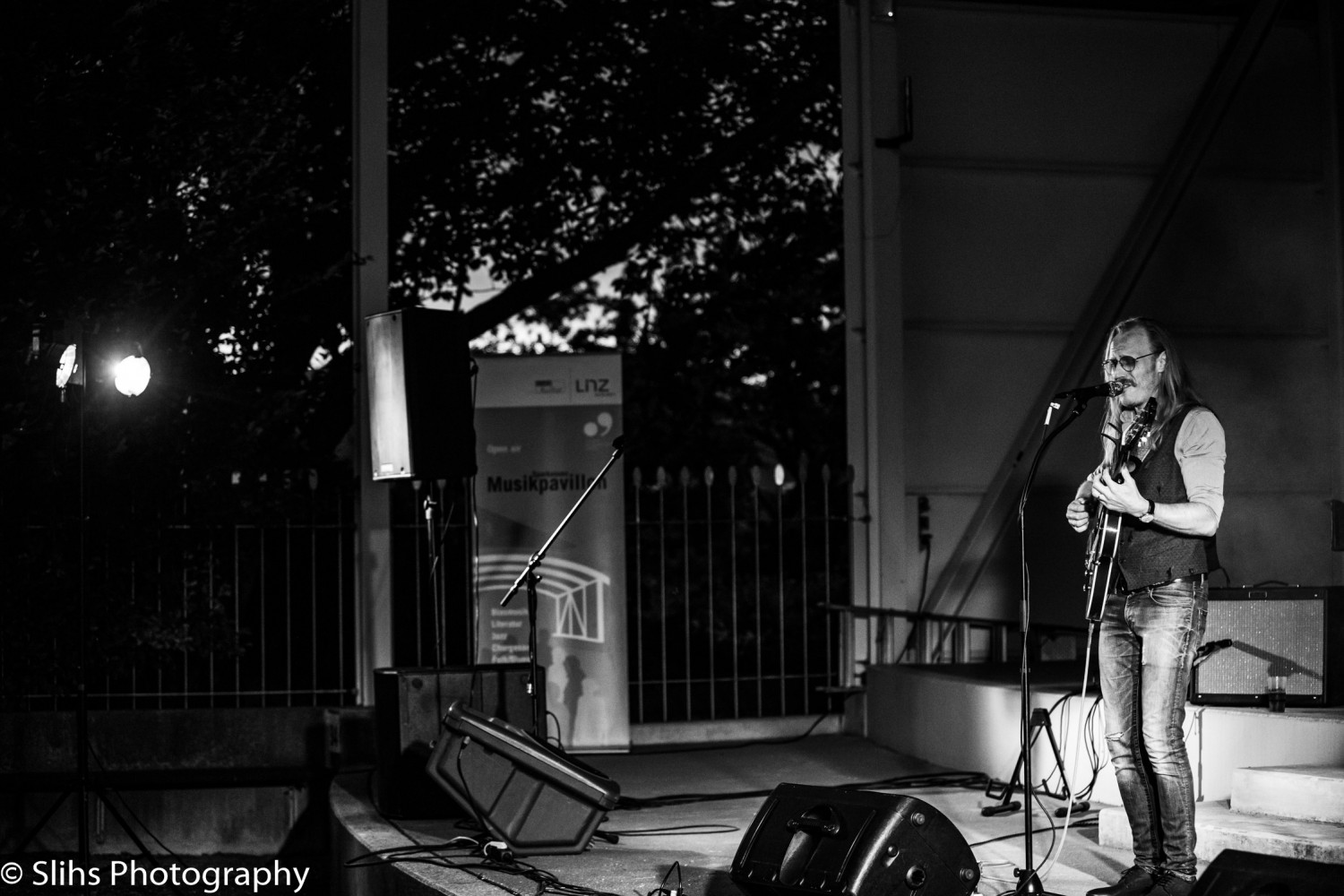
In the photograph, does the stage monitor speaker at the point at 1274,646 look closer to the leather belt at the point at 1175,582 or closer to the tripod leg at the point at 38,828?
the leather belt at the point at 1175,582

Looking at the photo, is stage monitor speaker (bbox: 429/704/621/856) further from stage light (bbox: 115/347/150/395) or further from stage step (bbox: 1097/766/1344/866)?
stage light (bbox: 115/347/150/395)

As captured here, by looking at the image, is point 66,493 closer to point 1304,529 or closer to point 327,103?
point 327,103

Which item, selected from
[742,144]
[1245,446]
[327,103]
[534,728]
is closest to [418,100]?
[327,103]

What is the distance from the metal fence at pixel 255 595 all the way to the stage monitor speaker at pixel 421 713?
0.14m

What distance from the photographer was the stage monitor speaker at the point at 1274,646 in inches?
176

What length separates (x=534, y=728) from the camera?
539 cm

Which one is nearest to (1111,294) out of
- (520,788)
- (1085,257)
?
(1085,257)

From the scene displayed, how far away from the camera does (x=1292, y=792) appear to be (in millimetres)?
4301

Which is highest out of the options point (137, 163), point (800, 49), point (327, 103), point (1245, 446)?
point (800, 49)

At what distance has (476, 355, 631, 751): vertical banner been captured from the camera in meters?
7.09

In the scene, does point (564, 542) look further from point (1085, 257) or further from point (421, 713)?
point (1085, 257)

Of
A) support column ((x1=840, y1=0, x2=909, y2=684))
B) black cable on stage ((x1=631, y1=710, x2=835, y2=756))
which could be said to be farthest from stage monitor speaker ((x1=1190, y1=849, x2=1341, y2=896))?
support column ((x1=840, y1=0, x2=909, y2=684))

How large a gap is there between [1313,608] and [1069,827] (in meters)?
1.09

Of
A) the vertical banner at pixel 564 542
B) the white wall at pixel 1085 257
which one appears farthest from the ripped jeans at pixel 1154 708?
the white wall at pixel 1085 257
